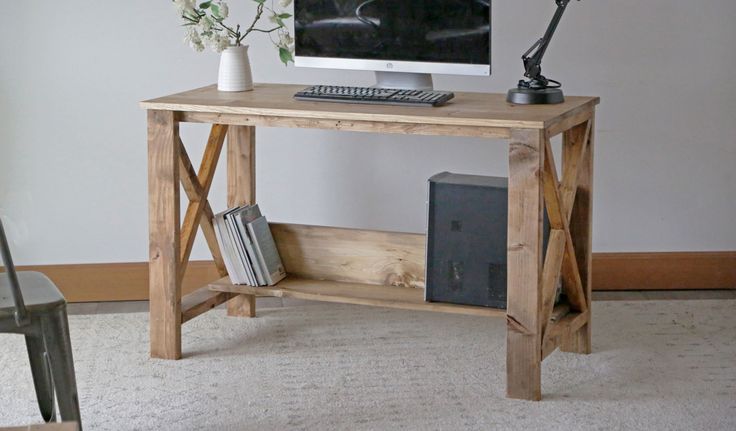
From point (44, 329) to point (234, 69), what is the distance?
3.87 ft

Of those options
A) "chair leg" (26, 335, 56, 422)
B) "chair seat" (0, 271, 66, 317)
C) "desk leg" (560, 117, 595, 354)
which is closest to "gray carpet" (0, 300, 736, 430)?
"desk leg" (560, 117, 595, 354)

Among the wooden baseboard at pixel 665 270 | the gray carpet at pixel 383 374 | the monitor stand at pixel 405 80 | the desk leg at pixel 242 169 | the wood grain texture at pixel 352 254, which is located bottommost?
the gray carpet at pixel 383 374

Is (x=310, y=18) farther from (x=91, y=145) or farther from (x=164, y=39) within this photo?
(x=91, y=145)

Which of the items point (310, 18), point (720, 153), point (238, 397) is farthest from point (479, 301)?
point (720, 153)

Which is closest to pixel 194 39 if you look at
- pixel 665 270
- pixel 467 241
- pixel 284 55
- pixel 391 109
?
pixel 284 55

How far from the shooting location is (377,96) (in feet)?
9.64

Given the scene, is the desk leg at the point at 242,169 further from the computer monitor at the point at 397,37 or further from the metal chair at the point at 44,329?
the metal chair at the point at 44,329

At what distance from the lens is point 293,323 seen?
344 centimetres

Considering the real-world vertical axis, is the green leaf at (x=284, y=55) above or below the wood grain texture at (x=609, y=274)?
above

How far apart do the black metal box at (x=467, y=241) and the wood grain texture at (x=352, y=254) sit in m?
0.17

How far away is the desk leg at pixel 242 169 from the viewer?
11.2ft

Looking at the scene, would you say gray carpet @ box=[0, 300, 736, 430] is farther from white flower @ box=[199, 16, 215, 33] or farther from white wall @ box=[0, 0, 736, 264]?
white flower @ box=[199, 16, 215, 33]

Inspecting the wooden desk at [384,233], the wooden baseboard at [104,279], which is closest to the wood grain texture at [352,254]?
the wooden desk at [384,233]

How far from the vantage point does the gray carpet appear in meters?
2.68
